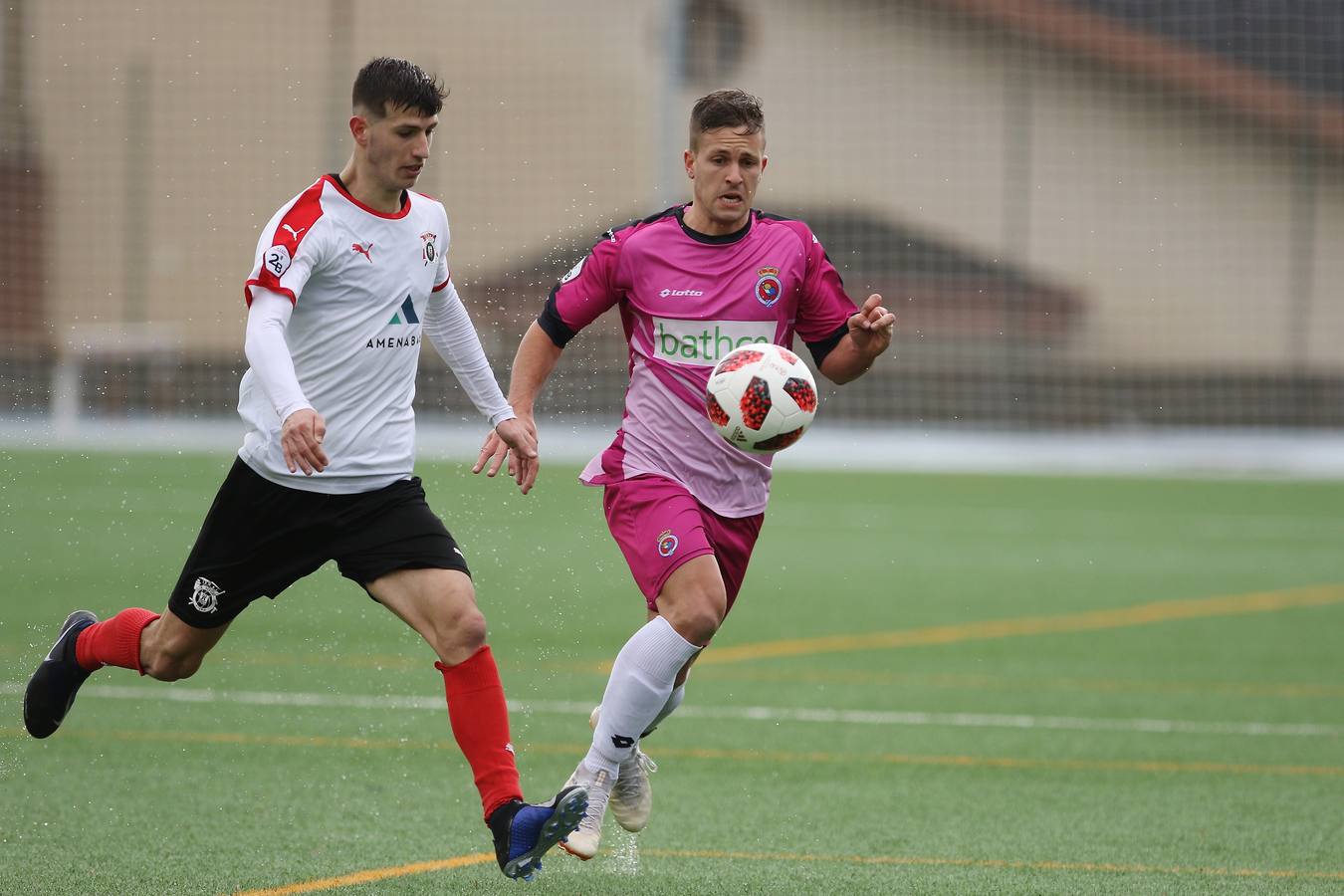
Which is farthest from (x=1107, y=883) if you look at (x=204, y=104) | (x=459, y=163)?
(x=204, y=104)

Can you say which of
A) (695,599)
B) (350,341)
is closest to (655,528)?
(695,599)

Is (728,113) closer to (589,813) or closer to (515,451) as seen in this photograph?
(515,451)

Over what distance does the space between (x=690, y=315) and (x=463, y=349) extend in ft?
2.49

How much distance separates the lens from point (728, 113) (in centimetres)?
543

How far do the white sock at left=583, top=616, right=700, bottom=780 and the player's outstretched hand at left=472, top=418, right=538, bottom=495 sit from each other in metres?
0.61

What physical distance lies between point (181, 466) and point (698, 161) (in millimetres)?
16837

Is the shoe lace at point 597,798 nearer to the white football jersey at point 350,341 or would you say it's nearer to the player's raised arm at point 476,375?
the player's raised arm at point 476,375

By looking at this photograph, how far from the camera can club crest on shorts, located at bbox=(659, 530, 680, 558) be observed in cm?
530

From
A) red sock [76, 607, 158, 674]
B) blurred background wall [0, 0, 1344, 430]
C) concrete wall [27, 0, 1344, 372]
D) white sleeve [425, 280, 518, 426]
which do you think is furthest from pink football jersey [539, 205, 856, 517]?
concrete wall [27, 0, 1344, 372]

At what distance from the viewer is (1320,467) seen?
77.2 ft

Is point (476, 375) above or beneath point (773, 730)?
above

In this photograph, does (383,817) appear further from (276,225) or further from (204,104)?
(204,104)

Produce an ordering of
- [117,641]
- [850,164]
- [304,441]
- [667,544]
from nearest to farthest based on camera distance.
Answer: [304,441] < [667,544] < [117,641] < [850,164]

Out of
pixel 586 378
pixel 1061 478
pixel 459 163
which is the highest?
pixel 459 163
